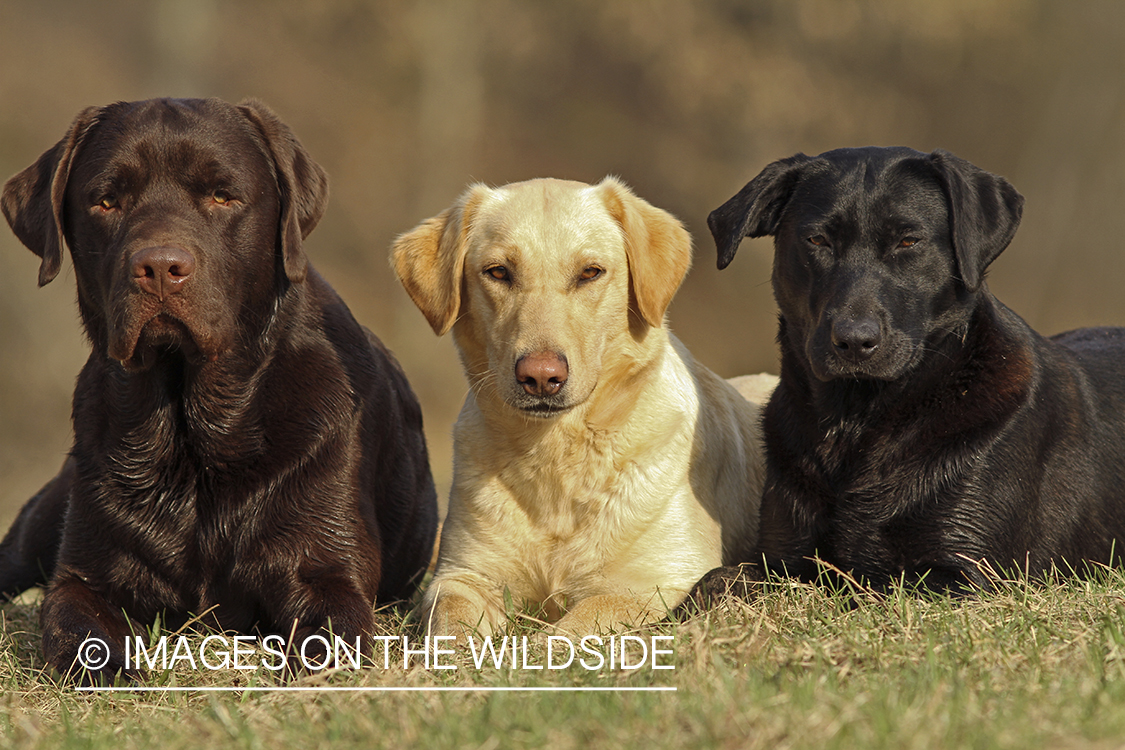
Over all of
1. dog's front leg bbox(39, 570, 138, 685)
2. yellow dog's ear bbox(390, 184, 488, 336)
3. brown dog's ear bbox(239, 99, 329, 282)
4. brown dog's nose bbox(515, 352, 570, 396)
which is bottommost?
dog's front leg bbox(39, 570, 138, 685)

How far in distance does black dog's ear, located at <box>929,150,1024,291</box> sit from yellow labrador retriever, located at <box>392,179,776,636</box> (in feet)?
3.38

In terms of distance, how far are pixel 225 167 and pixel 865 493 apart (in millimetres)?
2606

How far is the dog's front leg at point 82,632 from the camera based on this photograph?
3814 mm

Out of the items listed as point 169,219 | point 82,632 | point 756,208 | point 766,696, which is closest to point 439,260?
point 169,219

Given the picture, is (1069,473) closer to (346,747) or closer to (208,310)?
(346,747)

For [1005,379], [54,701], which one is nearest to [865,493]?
[1005,379]

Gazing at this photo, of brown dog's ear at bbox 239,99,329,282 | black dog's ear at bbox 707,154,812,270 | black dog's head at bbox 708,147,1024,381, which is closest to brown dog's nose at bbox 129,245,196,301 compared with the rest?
brown dog's ear at bbox 239,99,329,282

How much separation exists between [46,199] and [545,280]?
1.87 metres

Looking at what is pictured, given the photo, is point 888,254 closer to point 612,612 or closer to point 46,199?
point 612,612

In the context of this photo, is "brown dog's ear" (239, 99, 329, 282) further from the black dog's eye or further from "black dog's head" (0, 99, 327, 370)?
the black dog's eye

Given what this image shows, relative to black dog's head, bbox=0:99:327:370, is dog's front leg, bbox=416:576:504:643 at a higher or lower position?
lower

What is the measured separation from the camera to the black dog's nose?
3.81m

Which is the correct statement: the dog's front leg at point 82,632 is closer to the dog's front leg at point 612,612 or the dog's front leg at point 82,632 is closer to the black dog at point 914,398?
the dog's front leg at point 612,612

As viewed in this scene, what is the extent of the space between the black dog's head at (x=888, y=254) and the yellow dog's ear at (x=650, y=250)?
1.50 feet
